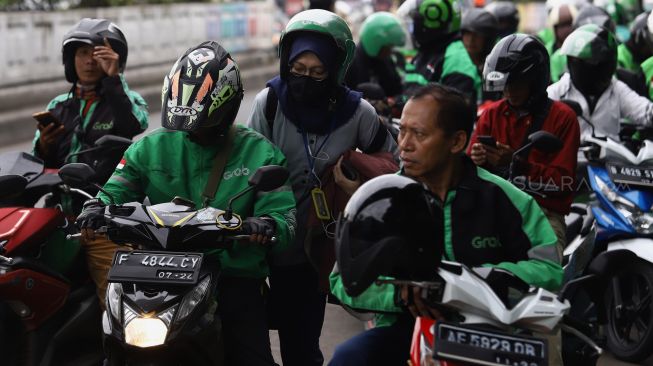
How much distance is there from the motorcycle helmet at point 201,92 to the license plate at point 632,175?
2837mm

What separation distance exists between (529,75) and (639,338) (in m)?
1.84

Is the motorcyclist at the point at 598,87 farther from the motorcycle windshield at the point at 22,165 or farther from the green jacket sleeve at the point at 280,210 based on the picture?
the motorcycle windshield at the point at 22,165

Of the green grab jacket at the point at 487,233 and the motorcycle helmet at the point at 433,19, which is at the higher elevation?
the green grab jacket at the point at 487,233

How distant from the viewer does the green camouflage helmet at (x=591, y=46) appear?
736 centimetres

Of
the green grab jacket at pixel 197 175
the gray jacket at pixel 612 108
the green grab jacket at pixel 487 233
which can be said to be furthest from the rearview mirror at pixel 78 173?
the gray jacket at pixel 612 108

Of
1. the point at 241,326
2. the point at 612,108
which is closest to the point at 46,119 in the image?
the point at 241,326

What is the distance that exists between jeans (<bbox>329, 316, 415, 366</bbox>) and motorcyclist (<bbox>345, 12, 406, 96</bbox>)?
5626 mm

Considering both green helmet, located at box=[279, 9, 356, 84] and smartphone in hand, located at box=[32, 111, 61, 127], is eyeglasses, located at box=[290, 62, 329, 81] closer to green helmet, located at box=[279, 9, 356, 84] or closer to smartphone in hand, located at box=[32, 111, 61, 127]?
A: green helmet, located at box=[279, 9, 356, 84]

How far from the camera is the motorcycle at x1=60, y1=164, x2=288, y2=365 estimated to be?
14.1 feet

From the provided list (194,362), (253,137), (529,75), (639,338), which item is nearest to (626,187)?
(639,338)

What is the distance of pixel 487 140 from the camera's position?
5.77m

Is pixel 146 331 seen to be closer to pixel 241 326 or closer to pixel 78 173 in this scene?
pixel 241 326

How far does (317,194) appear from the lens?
5.39 metres

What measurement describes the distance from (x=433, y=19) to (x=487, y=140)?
12.5ft
